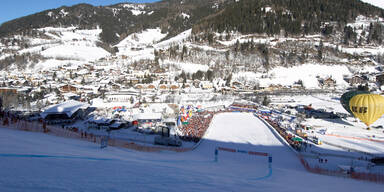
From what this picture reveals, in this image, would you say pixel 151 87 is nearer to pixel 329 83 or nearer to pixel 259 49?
pixel 259 49

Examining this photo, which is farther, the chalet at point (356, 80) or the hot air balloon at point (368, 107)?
the chalet at point (356, 80)

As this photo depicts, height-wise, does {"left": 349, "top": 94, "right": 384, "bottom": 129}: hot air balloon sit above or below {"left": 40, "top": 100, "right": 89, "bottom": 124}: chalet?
above

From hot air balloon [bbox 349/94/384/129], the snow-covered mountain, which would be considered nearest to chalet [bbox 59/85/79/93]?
the snow-covered mountain

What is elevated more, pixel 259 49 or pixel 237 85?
pixel 259 49

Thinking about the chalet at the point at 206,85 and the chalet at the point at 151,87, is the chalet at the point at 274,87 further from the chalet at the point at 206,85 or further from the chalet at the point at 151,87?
the chalet at the point at 151,87

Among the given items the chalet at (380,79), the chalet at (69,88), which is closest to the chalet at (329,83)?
the chalet at (380,79)

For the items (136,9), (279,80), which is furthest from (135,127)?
(136,9)

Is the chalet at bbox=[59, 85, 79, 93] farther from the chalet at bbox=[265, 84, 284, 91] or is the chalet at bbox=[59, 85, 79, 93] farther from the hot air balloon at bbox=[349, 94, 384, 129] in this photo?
the hot air balloon at bbox=[349, 94, 384, 129]

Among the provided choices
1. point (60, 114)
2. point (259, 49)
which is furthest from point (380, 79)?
point (60, 114)
